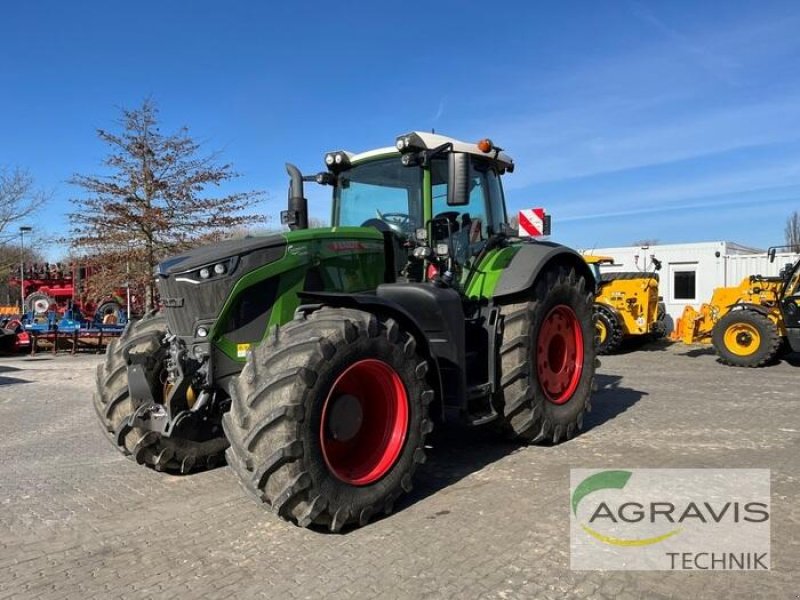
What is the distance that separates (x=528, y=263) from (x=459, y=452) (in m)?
1.75

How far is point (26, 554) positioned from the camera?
365cm

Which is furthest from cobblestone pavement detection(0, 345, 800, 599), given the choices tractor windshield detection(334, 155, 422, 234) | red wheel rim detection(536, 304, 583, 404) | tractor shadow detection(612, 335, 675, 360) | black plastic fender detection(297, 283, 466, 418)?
tractor shadow detection(612, 335, 675, 360)

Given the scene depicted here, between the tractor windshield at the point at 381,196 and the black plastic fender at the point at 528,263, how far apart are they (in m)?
0.90

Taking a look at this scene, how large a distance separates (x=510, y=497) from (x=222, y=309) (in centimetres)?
232

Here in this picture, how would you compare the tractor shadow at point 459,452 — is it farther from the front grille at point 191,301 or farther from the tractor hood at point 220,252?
the tractor hood at point 220,252

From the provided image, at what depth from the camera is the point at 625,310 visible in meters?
14.5

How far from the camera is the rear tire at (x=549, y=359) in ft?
17.5

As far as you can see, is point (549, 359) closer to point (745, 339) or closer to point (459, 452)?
point (459, 452)

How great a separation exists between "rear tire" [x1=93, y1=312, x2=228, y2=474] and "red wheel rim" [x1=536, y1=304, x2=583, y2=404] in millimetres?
2926

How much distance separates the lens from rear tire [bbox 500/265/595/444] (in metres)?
5.34

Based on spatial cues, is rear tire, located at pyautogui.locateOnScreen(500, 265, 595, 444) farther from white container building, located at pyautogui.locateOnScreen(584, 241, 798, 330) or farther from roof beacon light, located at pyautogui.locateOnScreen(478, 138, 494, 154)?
white container building, located at pyautogui.locateOnScreen(584, 241, 798, 330)

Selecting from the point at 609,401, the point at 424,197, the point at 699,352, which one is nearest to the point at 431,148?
the point at 424,197

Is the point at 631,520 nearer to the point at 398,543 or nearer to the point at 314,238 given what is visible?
the point at 398,543

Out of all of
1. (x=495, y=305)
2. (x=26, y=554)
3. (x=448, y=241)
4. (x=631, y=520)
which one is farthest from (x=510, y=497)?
(x=26, y=554)
